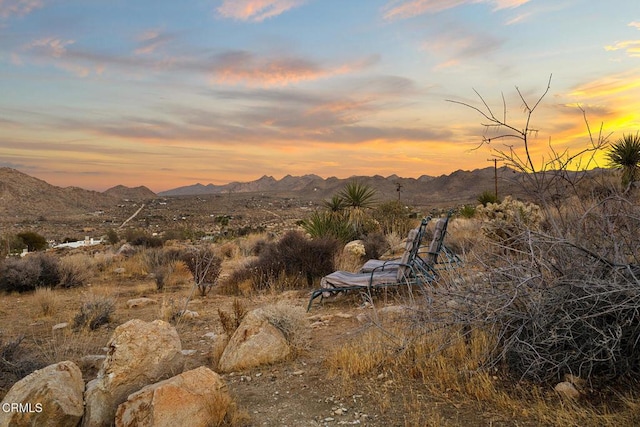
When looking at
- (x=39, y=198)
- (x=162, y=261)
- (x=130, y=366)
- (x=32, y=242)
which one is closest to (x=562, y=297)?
(x=130, y=366)

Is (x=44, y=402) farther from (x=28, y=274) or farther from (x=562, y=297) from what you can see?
(x=28, y=274)

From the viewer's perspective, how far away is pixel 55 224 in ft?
146

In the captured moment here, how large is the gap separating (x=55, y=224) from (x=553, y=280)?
48.3 meters

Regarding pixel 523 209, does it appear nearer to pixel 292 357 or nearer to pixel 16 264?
pixel 292 357

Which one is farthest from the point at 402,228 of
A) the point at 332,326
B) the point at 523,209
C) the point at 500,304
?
the point at 500,304

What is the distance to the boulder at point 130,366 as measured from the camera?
4.09m

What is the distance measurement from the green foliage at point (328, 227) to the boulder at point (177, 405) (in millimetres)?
9524

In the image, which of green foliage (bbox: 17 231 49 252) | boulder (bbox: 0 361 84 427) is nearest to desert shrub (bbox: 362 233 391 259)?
boulder (bbox: 0 361 84 427)

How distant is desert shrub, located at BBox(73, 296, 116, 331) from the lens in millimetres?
7539

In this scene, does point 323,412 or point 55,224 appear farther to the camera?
point 55,224

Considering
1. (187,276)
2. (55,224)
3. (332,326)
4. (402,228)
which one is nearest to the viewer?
(332,326)

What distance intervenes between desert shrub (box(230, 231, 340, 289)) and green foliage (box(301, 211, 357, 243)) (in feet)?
8.68

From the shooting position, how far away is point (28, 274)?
1152cm

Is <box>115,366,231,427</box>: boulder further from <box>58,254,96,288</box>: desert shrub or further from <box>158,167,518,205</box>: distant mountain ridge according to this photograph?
<box>158,167,518,205</box>: distant mountain ridge
